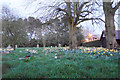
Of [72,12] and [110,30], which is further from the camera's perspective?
[72,12]

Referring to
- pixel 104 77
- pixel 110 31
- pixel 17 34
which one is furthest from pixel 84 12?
pixel 104 77

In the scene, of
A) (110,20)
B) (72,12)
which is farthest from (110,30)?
(72,12)

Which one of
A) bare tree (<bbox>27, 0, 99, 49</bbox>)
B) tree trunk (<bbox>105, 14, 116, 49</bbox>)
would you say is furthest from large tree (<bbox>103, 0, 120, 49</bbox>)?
bare tree (<bbox>27, 0, 99, 49</bbox>)

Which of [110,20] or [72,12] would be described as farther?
[72,12]

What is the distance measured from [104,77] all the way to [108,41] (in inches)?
132

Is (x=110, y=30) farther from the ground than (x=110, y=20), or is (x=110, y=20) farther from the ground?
(x=110, y=20)

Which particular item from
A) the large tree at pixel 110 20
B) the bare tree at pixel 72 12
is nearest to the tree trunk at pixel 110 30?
the large tree at pixel 110 20

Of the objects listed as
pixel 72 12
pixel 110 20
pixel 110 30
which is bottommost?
pixel 110 30

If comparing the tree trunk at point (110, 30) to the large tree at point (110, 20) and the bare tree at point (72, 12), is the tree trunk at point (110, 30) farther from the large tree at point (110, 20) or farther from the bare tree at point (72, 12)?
the bare tree at point (72, 12)

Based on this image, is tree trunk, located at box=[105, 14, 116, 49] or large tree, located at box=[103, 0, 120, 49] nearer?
large tree, located at box=[103, 0, 120, 49]

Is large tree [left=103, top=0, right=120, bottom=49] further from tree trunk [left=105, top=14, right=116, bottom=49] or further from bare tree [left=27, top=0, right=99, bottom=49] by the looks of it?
bare tree [left=27, top=0, right=99, bottom=49]

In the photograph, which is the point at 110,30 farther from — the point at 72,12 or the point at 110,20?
the point at 72,12

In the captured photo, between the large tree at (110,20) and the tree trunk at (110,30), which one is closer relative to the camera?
the large tree at (110,20)

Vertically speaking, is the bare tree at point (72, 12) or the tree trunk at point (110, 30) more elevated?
the bare tree at point (72, 12)
